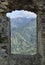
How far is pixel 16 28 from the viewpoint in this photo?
1603cm

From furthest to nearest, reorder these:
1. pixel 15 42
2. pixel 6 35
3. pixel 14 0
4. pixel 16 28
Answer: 1. pixel 16 28
2. pixel 15 42
3. pixel 14 0
4. pixel 6 35

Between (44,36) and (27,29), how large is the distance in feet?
35.4

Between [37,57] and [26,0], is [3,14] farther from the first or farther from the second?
[37,57]

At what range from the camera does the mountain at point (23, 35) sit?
13.3 metres

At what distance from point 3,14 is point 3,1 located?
31cm

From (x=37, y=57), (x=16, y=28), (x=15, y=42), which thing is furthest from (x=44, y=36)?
(x=16, y=28)

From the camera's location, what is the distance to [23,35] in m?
15.0

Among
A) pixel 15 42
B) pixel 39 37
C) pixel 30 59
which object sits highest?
pixel 39 37

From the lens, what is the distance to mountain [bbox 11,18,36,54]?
43.6 feet

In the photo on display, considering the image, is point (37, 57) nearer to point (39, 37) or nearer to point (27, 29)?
point (39, 37)

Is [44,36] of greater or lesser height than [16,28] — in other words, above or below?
above

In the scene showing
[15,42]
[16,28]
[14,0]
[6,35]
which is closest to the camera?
[6,35]

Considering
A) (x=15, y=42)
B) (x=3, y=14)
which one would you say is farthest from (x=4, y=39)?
(x=15, y=42)

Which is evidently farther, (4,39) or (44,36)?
(44,36)
